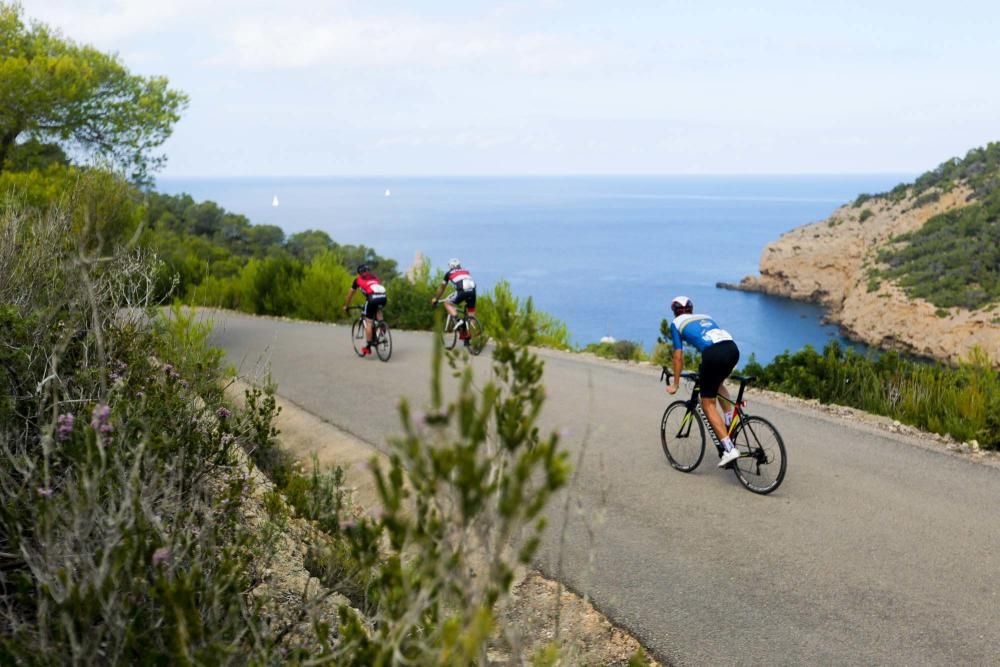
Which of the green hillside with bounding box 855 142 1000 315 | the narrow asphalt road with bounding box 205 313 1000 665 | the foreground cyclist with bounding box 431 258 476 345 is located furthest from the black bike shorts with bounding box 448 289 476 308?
the green hillside with bounding box 855 142 1000 315

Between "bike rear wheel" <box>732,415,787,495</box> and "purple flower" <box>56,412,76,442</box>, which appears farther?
"bike rear wheel" <box>732,415,787,495</box>

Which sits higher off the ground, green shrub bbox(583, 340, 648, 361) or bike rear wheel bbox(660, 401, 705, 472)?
bike rear wheel bbox(660, 401, 705, 472)

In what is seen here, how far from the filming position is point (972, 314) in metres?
52.9

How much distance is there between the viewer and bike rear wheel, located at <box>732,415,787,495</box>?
25.9ft

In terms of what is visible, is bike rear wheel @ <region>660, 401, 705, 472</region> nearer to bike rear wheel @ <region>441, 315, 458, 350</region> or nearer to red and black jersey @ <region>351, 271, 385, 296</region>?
bike rear wheel @ <region>441, 315, 458, 350</region>

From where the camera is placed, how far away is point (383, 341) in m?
14.8

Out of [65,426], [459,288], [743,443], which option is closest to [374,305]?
[459,288]

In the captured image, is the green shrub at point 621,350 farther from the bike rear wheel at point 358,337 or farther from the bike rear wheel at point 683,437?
the bike rear wheel at point 683,437

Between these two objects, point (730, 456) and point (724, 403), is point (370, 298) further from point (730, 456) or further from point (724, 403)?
point (730, 456)

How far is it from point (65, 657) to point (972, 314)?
59.6m

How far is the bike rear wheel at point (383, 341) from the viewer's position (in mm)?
14742

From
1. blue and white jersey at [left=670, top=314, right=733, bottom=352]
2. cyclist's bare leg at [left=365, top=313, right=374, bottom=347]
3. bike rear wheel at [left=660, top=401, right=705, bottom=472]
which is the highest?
blue and white jersey at [left=670, top=314, right=733, bottom=352]

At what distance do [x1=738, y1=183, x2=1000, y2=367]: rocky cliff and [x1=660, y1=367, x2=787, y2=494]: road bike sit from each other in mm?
40062

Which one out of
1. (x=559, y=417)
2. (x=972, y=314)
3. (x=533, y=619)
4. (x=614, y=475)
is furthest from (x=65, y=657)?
(x=972, y=314)
